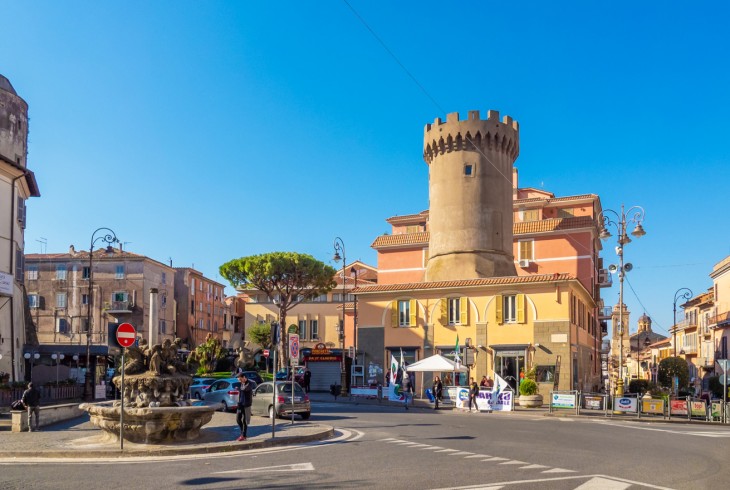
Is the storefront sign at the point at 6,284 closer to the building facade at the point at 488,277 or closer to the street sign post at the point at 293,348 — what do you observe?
the street sign post at the point at 293,348

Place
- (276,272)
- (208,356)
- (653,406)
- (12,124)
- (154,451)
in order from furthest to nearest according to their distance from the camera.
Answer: (208,356), (276,272), (12,124), (653,406), (154,451)

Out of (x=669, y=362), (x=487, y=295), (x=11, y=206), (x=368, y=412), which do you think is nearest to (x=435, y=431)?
(x=368, y=412)

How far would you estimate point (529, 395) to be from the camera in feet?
112

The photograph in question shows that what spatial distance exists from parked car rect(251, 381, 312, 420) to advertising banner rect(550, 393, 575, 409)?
39.4 ft

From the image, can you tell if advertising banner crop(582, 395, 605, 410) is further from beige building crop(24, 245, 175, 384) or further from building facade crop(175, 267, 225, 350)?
building facade crop(175, 267, 225, 350)

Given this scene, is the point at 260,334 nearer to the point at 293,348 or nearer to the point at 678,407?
the point at 678,407

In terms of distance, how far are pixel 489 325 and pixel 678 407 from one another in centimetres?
1394

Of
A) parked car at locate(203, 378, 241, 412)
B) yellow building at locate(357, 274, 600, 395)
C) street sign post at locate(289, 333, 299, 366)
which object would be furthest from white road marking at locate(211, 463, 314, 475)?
yellow building at locate(357, 274, 600, 395)

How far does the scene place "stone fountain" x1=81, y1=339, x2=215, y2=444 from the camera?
16234 mm

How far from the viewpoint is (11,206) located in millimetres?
35875

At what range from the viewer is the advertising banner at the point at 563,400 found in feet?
102

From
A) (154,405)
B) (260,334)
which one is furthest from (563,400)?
(260,334)

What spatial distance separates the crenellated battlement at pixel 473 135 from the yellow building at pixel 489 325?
11715 mm

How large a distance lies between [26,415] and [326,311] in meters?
53.8
